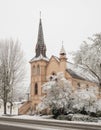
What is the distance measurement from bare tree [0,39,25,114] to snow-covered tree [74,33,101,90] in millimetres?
14478

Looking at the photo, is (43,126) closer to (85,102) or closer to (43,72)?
(85,102)

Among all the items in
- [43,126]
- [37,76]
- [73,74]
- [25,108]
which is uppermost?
[37,76]

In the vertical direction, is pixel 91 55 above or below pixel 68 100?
above

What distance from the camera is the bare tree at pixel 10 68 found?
48656 millimetres

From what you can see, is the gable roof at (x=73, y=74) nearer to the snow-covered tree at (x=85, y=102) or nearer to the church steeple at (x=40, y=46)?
the church steeple at (x=40, y=46)

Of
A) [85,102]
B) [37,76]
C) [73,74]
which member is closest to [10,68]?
[37,76]

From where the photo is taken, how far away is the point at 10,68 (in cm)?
4928

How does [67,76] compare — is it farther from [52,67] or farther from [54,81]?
[54,81]

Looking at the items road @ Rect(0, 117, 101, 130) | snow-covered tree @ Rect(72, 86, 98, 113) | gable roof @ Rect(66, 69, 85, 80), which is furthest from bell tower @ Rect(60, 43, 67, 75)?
road @ Rect(0, 117, 101, 130)

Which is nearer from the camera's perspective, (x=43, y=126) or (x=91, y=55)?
(x=43, y=126)

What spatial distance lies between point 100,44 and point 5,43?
21773 mm

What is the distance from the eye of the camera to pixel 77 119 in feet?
115

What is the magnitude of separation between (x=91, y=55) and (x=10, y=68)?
18714 mm

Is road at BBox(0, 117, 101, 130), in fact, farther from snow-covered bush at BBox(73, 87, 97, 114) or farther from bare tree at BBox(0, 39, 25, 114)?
bare tree at BBox(0, 39, 25, 114)
